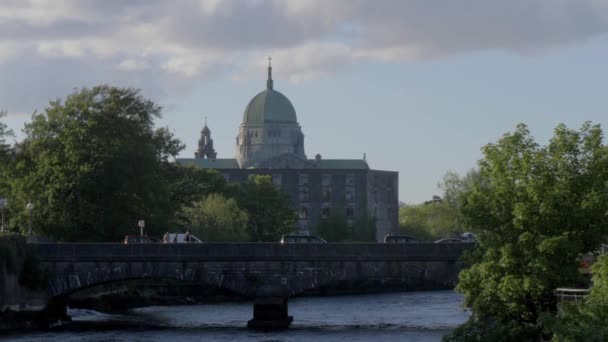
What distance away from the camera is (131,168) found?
91.1 meters

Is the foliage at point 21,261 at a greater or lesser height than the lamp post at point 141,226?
lesser

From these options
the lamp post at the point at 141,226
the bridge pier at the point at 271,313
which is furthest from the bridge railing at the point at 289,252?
the lamp post at the point at 141,226

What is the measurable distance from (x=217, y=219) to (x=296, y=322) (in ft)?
174

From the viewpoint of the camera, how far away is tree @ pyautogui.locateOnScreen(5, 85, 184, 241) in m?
90.1

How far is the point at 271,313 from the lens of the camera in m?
75.8

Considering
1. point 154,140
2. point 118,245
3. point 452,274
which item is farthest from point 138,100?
point 452,274

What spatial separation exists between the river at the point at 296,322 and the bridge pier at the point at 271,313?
748 millimetres

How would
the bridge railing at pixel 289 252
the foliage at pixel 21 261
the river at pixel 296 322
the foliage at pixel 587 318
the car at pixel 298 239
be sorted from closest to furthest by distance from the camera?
1. the foliage at pixel 587 318
2. the river at pixel 296 322
3. the foliage at pixel 21 261
4. the bridge railing at pixel 289 252
5. the car at pixel 298 239

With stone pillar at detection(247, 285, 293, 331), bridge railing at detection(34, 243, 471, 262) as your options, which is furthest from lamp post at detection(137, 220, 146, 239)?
stone pillar at detection(247, 285, 293, 331)

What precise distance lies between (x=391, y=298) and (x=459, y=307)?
1696 centimetres

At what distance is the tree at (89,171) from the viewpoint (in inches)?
3546

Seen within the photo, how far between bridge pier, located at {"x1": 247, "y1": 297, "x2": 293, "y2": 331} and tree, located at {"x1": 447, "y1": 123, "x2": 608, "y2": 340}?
20.8 m

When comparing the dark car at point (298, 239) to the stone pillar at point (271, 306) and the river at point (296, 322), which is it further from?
the stone pillar at point (271, 306)

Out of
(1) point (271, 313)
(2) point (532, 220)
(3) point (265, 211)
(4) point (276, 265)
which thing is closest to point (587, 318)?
(2) point (532, 220)
